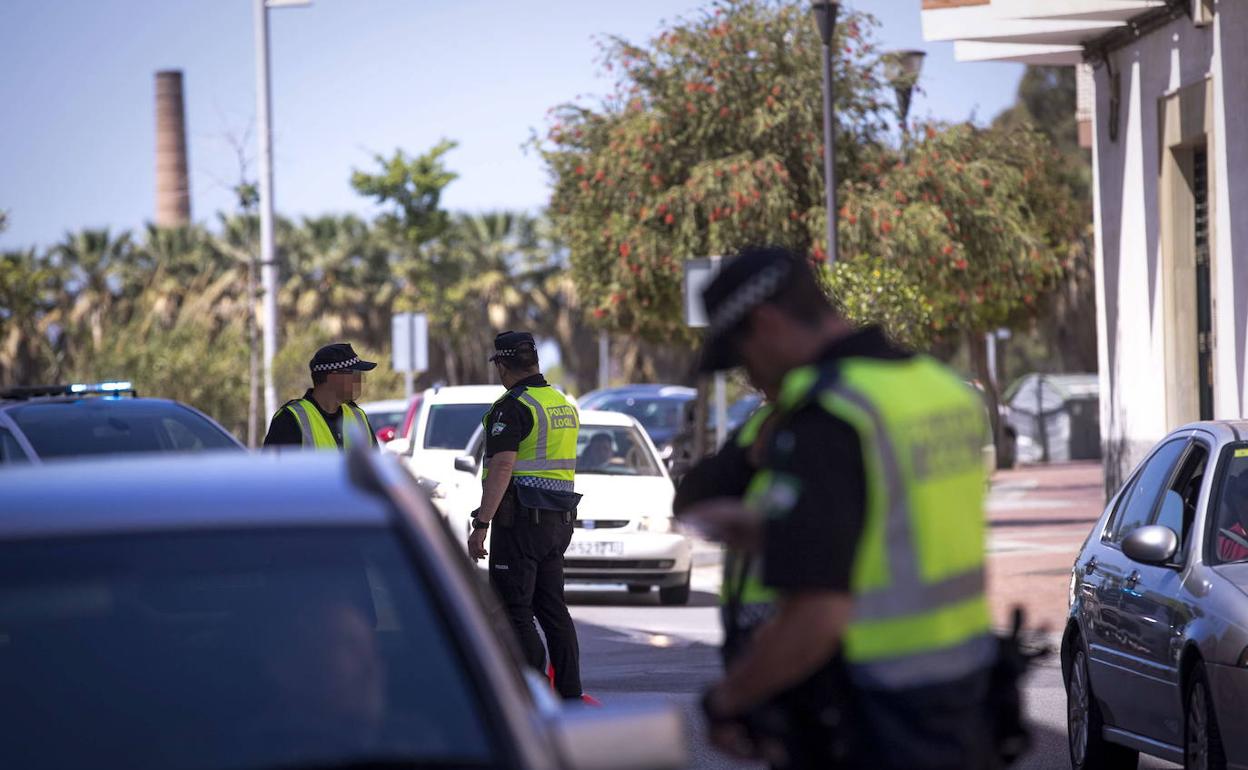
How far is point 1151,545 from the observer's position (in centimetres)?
714

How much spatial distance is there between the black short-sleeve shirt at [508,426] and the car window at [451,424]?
802cm

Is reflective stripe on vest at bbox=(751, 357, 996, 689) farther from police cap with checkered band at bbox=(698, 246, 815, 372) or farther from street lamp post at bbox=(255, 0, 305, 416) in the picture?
street lamp post at bbox=(255, 0, 305, 416)

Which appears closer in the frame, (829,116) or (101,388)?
(101,388)

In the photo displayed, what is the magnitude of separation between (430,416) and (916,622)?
48.0 ft

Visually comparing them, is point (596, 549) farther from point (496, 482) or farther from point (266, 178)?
point (266, 178)

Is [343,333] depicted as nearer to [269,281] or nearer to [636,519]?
[269,281]

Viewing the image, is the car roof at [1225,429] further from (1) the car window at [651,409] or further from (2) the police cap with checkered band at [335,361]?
(1) the car window at [651,409]

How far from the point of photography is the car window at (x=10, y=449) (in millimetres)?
10438

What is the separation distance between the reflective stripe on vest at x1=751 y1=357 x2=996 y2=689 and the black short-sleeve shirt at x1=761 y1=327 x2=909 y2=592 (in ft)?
0.07

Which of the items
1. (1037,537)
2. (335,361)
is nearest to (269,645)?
(335,361)

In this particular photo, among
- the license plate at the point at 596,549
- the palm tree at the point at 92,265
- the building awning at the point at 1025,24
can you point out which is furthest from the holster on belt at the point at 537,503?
the palm tree at the point at 92,265

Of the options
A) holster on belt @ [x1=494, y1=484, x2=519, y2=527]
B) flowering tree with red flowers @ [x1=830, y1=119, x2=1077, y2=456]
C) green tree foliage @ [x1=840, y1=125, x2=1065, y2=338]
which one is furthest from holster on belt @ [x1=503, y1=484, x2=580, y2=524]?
green tree foliage @ [x1=840, y1=125, x2=1065, y2=338]

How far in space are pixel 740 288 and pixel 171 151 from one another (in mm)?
74036

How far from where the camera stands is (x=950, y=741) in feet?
12.1
